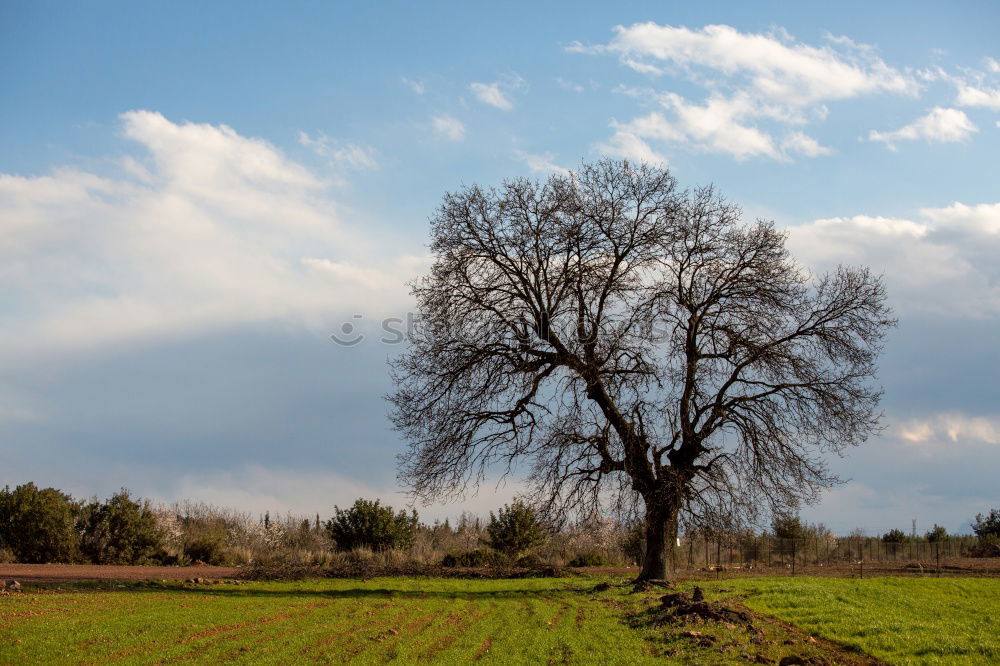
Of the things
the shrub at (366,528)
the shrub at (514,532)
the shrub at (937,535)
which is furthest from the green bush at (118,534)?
the shrub at (937,535)

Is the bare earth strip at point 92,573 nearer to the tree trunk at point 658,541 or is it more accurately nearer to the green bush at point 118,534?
the green bush at point 118,534

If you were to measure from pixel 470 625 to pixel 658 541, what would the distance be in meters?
8.70

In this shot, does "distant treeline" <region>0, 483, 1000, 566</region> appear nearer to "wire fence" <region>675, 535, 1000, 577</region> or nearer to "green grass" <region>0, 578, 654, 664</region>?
"wire fence" <region>675, 535, 1000, 577</region>

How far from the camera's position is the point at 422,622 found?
16188 millimetres

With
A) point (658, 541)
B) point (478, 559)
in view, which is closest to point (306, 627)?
point (658, 541)

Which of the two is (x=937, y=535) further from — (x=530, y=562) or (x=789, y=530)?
(x=530, y=562)

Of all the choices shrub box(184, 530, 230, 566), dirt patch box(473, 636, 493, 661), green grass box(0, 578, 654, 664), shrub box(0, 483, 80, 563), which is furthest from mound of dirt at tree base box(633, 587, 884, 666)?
shrub box(0, 483, 80, 563)

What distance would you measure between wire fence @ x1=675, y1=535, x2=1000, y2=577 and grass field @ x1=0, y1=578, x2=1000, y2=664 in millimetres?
9757

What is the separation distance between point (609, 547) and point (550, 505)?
15.9m

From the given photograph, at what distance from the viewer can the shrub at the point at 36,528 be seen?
2920cm

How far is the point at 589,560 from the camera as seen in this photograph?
34188mm

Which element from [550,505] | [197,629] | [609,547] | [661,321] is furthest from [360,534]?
[197,629]

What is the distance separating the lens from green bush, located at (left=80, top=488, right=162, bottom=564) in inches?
1208

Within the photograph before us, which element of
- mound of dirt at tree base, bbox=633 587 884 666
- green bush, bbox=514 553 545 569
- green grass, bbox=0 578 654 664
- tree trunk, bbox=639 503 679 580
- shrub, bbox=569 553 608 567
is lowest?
shrub, bbox=569 553 608 567
